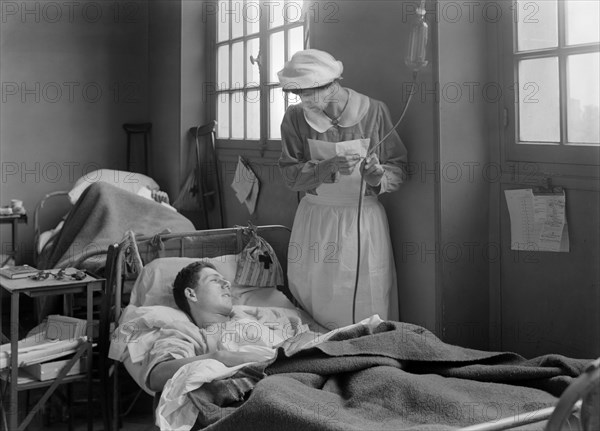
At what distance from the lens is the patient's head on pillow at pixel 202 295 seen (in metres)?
3.20

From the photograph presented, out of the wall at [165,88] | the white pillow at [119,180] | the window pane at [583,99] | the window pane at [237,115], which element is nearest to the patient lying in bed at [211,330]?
the window pane at [583,99]

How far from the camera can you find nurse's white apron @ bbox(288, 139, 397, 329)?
314 centimetres

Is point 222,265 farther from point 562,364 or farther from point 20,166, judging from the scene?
point 20,166

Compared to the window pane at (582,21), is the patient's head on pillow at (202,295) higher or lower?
lower

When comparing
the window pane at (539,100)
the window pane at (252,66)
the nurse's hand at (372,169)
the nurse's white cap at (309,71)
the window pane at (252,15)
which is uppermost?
the window pane at (252,15)

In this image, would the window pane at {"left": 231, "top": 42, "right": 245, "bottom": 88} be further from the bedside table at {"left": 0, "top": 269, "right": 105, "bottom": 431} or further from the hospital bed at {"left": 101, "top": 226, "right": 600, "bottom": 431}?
the hospital bed at {"left": 101, "top": 226, "right": 600, "bottom": 431}

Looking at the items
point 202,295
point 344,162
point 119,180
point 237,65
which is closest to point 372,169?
point 344,162

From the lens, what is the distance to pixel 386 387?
6.69 feet

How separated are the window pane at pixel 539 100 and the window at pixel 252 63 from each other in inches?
59.4

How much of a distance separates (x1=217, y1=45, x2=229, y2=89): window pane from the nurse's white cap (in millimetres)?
2303

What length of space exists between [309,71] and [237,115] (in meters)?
2.12

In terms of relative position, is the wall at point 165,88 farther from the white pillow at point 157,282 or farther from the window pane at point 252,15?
the white pillow at point 157,282

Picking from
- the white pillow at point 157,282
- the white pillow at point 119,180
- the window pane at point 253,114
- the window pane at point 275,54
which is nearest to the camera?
the white pillow at point 157,282

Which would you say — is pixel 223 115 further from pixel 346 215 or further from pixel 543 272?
pixel 543 272
